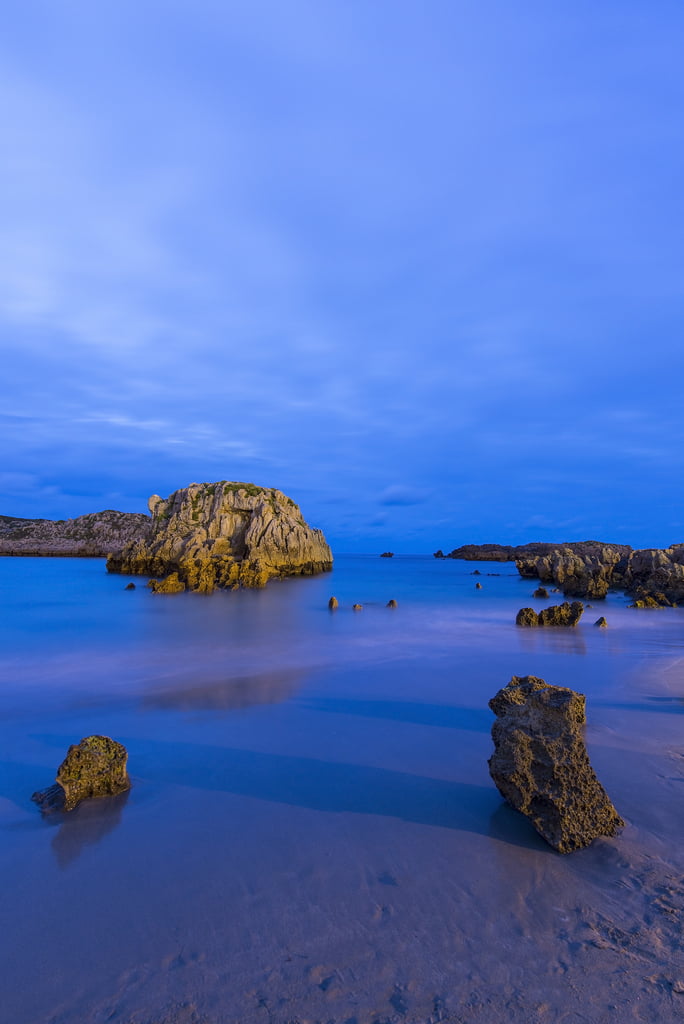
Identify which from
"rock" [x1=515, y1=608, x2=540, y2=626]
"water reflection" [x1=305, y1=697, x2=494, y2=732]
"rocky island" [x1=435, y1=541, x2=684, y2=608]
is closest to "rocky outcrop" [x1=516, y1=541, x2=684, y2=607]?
"rocky island" [x1=435, y1=541, x2=684, y2=608]

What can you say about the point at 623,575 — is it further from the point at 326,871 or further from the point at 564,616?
the point at 326,871

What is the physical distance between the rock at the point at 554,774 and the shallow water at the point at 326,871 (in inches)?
7.0

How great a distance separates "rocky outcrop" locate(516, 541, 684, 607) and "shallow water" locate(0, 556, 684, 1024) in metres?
22.0

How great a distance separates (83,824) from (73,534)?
11490 cm

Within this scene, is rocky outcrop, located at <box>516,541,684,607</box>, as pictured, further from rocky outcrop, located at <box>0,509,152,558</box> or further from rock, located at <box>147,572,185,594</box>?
rocky outcrop, located at <box>0,509,152,558</box>

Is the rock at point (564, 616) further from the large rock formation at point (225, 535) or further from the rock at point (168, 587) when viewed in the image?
the large rock formation at point (225, 535)

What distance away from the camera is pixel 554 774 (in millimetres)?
4227

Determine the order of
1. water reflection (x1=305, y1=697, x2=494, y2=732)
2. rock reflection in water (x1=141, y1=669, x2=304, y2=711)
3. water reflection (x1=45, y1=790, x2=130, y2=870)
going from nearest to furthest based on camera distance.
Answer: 1. water reflection (x1=45, y1=790, x2=130, y2=870)
2. water reflection (x1=305, y1=697, x2=494, y2=732)
3. rock reflection in water (x1=141, y1=669, x2=304, y2=711)

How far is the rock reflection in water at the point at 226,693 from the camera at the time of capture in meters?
8.23

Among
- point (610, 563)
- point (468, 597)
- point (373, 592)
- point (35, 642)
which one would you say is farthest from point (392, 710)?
point (610, 563)

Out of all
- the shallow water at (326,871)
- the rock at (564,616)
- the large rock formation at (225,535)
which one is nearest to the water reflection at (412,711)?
the shallow water at (326,871)

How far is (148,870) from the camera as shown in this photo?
148 inches

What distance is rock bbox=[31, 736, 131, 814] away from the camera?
15.4 feet

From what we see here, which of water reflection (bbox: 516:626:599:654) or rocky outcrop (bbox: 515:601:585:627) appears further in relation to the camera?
rocky outcrop (bbox: 515:601:585:627)
